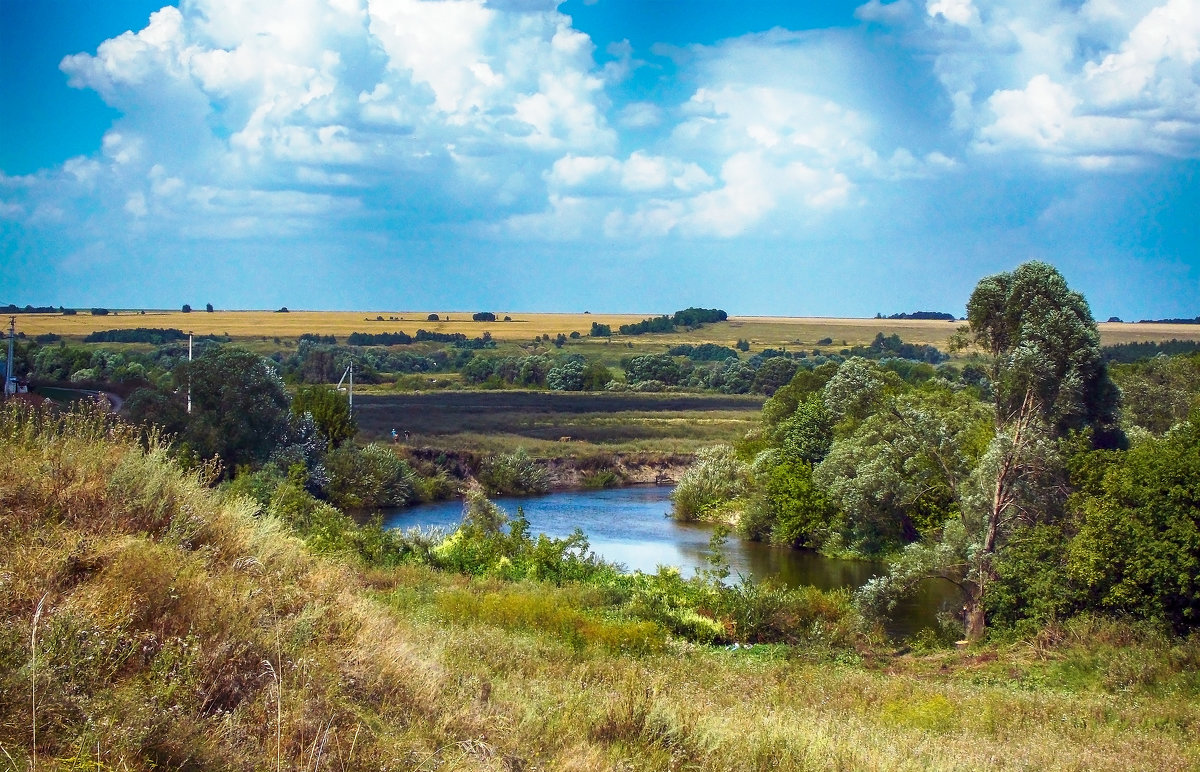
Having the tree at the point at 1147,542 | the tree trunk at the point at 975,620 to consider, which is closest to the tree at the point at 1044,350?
the tree at the point at 1147,542

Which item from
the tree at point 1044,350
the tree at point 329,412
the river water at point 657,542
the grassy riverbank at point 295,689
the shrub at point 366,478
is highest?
the tree at point 1044,350

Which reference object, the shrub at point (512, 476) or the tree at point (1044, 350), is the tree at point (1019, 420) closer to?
the tree at point (1044, 350)

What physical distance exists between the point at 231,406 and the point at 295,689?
111 feet

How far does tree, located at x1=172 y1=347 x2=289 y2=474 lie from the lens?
37.3 meters

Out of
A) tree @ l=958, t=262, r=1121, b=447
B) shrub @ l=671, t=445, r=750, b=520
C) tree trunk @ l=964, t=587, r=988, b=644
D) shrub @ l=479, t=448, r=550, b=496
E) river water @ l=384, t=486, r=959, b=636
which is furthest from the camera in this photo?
shrub @ l=479, t=448, r=550, b=496

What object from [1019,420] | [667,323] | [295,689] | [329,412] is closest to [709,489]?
[329,412]

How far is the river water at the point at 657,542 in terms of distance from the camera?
3016 centimetres

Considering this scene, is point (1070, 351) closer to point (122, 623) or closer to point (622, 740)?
point (622, 740)

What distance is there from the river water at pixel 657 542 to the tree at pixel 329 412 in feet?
16.6

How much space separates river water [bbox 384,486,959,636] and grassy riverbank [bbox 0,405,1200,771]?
13.3 m

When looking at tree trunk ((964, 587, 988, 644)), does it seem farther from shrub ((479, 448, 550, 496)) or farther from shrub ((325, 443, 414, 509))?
shrub ((479, 448, 550, 496))

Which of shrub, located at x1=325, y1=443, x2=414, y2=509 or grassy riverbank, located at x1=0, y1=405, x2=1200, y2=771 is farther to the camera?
shrub, located at x1=325, y1=443, x2=414, y2=509

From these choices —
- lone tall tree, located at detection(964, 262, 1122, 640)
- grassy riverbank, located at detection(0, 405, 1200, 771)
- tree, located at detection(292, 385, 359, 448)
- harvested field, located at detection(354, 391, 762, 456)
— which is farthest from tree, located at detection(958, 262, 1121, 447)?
harvested field, located at detection(354, 391, 762, 456)

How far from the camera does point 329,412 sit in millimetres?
47906
